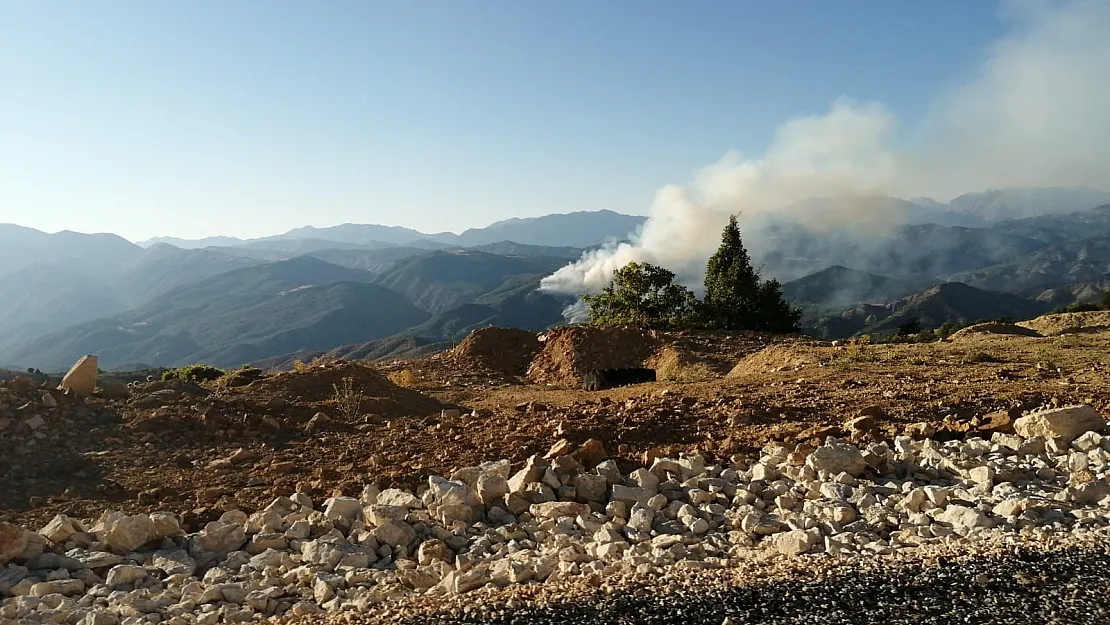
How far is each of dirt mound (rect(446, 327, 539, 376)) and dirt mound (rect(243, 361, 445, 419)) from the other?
233 inches

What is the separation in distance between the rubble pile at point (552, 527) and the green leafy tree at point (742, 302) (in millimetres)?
27938

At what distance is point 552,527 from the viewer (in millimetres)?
6668

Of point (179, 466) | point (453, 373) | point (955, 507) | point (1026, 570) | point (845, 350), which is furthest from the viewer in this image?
point (453, 373)

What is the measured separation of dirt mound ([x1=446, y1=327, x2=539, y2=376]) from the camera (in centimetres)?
2327

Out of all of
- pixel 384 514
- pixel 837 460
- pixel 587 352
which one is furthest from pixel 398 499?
pixel 587 352

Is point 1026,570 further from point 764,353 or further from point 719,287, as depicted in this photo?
point 719,287

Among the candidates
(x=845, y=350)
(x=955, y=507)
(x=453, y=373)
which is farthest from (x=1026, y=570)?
(x=453, y=373)

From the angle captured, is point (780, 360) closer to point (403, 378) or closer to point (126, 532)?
point (403, 378)

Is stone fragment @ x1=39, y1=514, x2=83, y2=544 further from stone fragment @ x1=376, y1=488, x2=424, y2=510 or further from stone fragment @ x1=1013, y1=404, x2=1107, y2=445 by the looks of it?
stone fragment @ x1=1013, y1=404, x2=1107, y2=445

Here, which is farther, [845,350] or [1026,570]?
[845,350]

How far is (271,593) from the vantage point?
563 centimetres

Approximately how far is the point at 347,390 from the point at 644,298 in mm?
26110

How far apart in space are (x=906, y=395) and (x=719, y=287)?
92.2ft

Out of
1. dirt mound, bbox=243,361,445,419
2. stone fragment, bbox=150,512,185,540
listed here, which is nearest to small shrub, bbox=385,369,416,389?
dirt mound, bbox=243,361,445,419
